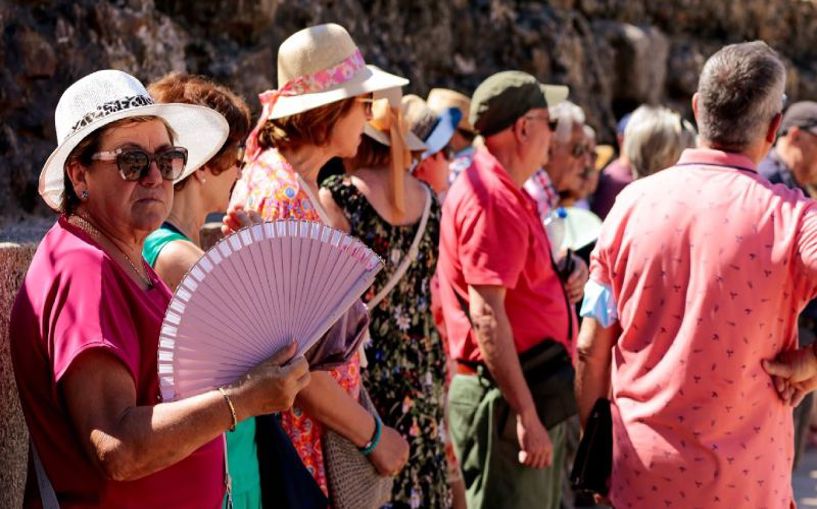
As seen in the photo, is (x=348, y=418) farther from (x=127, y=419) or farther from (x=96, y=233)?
(x=127, y=419)

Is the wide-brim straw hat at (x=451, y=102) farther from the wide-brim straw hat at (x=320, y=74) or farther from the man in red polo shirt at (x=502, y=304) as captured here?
the wide-brim straw hat at (x=320, y=74)

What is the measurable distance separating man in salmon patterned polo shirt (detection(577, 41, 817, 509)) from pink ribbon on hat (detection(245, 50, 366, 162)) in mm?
872

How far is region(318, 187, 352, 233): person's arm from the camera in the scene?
364cm

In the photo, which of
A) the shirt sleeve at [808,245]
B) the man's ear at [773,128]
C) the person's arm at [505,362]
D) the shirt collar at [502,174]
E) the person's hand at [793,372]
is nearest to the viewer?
the shirt sleeve at [808,245]

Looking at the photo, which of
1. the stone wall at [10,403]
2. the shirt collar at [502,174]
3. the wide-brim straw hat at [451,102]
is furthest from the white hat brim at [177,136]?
the wide-brim straw hat at [451,102]

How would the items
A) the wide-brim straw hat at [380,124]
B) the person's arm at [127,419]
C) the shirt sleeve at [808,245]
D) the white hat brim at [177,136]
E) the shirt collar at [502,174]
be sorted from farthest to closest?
the shirt collar at [502,174] → the wide-brim straw hat at [380,124] → the shirt sleeve at [808,245] → the white hat brim at [177,136] → the person's arm at [127,419]

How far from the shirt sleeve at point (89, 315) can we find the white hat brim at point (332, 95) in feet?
4.27

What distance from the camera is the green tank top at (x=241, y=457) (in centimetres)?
283

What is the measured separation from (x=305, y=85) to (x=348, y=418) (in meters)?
0.96

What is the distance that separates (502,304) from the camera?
405cm

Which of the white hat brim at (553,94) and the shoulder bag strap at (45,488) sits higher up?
the shoulder bag strap at (45,488)

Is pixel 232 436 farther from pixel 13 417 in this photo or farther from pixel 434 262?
pixel 434 262

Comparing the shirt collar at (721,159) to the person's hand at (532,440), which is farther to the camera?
the person's hand at (532,440)

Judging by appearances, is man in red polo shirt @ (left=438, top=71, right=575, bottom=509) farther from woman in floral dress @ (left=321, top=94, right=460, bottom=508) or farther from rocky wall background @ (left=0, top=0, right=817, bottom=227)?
rocky wall background @ (left=0, top=0, right=817, bottom=227)
